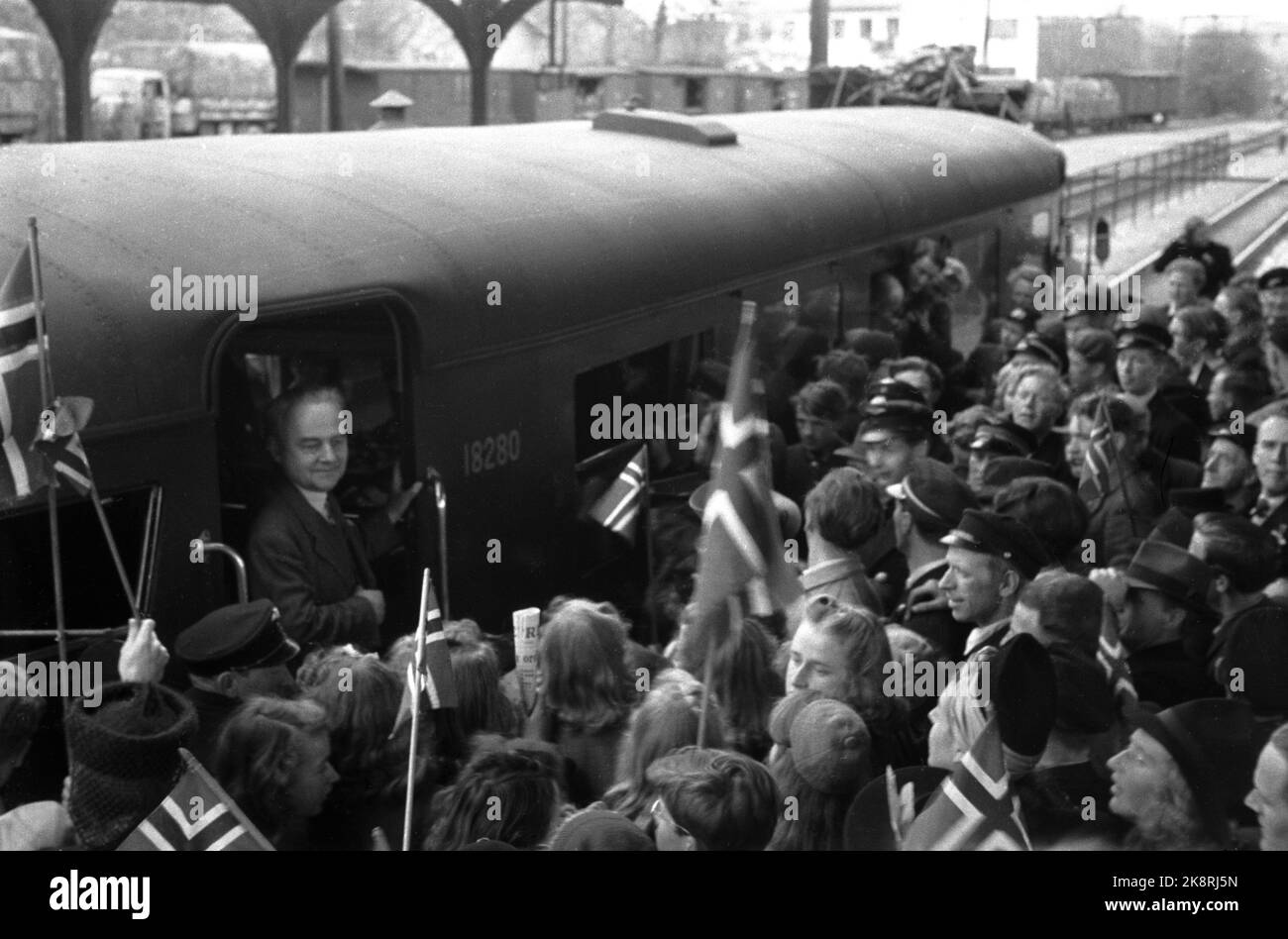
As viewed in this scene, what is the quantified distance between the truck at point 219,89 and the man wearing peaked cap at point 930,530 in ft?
89.0

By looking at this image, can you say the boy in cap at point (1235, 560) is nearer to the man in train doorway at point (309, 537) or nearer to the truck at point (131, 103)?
the man in train doorway at point (309, 537)

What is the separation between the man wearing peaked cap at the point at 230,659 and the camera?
12.5ft

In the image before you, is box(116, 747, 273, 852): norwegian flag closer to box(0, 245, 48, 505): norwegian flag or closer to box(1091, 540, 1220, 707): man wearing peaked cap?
box(0, 245, 48, 505): norwegian flag

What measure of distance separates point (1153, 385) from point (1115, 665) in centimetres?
310

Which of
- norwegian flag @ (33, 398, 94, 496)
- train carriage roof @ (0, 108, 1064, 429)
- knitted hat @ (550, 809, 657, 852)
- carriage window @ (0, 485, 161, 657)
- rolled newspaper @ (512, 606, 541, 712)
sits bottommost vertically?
rolled newspaper @ (512, 606, 541, 712)

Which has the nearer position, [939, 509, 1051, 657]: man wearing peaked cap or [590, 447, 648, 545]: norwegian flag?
[939, 509, 1051, 657]: man wearing peaked cap

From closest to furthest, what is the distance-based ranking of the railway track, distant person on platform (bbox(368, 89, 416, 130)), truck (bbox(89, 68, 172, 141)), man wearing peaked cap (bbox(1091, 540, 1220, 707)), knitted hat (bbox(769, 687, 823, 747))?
knitted hat (bbox(769, 687, 823, 747))
man wearing peaked cap (bbox(1091, 540, 1220, 707))
distant person on platform (bbox(368, 89, 416, 130))
the railway track
truck (bbox(89, 68, 172, 141))

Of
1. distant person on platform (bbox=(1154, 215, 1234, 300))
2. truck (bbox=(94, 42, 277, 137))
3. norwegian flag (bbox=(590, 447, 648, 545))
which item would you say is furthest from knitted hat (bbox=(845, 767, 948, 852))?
truck (bbox=(94, 42, 277, 137))

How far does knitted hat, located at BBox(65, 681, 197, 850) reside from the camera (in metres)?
3.18

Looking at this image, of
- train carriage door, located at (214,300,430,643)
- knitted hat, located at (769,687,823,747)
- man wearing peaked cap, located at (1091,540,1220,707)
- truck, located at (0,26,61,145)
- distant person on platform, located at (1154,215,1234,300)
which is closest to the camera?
knitted hat, located at (769,687,823,747)

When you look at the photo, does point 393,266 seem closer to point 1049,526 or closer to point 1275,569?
point 1049,526

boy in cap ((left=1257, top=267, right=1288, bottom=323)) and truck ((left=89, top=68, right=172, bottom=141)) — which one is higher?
truck ((left=89, top=68, right=172, bottom=141))

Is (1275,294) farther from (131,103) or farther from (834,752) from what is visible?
(131,103)
